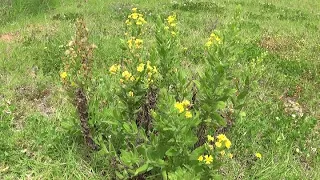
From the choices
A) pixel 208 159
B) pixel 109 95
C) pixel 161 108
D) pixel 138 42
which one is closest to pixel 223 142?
pixel 208 159

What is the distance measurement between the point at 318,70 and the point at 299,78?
0.62 metres

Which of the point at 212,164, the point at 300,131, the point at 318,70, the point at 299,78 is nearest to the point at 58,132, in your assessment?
the point at 212,164

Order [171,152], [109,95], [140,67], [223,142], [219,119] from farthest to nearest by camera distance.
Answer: [109,95] < [219,119] < [140,67] < [171,152] < [223,142]

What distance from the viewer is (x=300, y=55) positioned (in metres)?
8.98

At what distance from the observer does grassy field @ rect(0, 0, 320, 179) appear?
5.21 m

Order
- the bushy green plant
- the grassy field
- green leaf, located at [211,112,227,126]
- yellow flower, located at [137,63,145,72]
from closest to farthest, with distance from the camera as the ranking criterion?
the bushy green plant
yellow flower, located at [137,63,145,72]
green leaf, located at [211,112,227,126]
the grassy field

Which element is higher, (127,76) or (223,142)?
(127,76)

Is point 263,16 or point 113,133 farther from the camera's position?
point 263,16

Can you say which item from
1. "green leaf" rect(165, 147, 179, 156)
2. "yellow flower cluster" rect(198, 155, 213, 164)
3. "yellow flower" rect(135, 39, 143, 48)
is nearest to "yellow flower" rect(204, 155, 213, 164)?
"yellow flower cluster" rect(198, 155, 213, 164)

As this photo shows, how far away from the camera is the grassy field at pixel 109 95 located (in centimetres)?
521

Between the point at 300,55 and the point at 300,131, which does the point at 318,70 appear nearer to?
the point at 300,55

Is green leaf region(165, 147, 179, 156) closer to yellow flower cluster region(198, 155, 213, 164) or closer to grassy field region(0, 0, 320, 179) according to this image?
yellow flower cluster region(198, 155, 213, 164)

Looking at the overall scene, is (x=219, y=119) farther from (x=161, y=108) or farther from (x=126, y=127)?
(x=126, y=127)

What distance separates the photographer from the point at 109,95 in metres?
5.08
